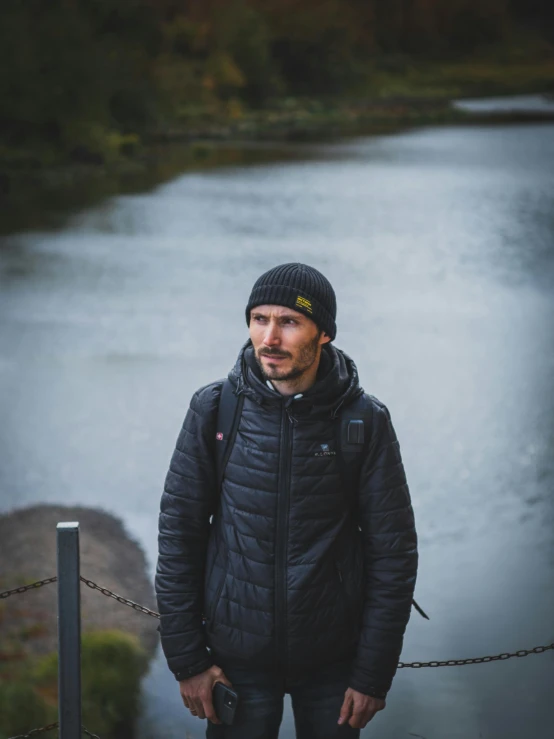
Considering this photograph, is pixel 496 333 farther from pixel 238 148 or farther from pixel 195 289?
pixel 238 148

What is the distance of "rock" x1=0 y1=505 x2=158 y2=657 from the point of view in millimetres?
7291

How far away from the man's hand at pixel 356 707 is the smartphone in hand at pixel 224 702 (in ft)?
0.70

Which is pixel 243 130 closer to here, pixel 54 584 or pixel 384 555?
pixel 54 584

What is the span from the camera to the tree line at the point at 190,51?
92.9 ft

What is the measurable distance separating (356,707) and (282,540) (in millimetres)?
356

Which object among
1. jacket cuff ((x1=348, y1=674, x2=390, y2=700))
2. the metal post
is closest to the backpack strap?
the metal post

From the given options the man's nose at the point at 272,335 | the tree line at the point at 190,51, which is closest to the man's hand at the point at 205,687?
the man's nose at the point at 272,335

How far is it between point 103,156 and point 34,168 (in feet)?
8.94

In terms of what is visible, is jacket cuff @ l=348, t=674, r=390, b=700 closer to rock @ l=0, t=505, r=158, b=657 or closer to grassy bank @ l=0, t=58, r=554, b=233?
rock @ l=0, t=505, r=158, b=657

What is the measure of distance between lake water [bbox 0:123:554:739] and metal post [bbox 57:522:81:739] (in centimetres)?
439

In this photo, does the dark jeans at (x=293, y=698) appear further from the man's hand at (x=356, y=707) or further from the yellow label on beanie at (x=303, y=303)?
the yellow label on beanie at (x=303, y=303)

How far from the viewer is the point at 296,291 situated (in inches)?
76.0

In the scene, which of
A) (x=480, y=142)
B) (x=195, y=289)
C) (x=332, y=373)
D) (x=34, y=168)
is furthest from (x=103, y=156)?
(x=332, y=373)

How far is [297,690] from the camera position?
201 cm
